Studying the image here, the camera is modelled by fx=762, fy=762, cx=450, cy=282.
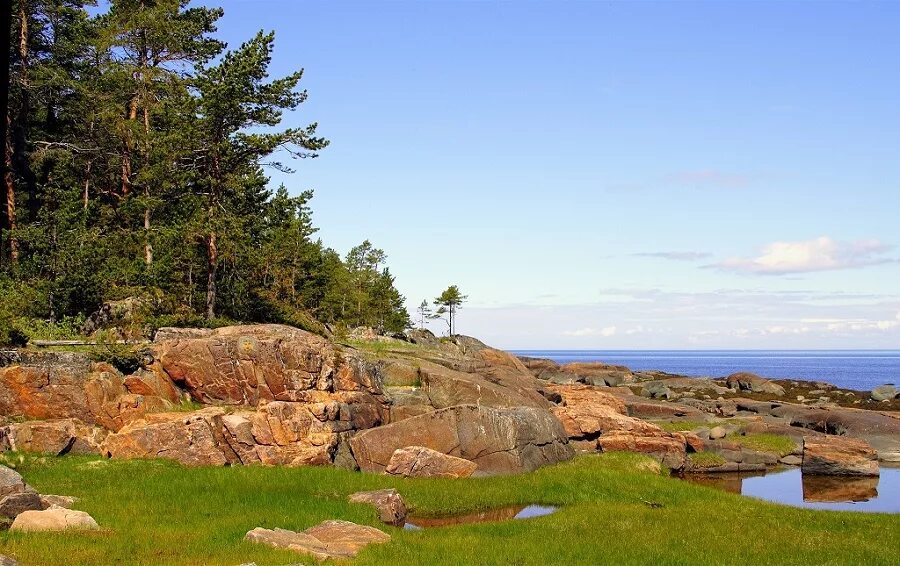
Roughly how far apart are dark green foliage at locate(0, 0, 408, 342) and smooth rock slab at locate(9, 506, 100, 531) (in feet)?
70.8

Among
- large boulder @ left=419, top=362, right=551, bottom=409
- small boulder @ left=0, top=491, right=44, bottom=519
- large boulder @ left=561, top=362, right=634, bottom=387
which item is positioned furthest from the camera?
large boulder @ left=561, top=362, right=634, bottom=387

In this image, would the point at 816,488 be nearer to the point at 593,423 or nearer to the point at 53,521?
the point at 593,423

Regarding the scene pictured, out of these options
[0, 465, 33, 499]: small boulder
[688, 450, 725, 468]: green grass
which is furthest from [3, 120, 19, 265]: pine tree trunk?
[688, 450, 725, 468]: green grass

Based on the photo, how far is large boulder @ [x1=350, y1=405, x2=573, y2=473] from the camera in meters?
32.2

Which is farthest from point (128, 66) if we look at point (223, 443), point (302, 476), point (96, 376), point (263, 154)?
point (302, 476)

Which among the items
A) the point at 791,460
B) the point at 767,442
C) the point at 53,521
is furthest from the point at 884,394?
the point at 53,521

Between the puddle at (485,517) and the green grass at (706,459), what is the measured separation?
18496 mm

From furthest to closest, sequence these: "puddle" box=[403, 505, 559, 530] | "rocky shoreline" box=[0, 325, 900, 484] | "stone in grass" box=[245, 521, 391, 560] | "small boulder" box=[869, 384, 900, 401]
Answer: "small boulder" box=[869, 384, 900, 401], "rocky shoreline" box=[0, 325, 900, 484], "puddle" box=[403, 505, 559, 530], "stone in grass" box=[245, 521, 391, 560]

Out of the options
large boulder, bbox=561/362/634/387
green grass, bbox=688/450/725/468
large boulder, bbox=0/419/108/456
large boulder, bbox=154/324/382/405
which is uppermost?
large boulder, bbox=154/324/382/405

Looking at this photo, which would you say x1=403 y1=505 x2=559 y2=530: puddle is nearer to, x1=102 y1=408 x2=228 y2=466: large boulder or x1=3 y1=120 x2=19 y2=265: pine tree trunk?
x1=102 y1=408 x2=228 y2=466: large boulder

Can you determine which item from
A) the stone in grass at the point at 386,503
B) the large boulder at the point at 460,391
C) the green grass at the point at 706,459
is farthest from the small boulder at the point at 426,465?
the green grass at the point at 706,459

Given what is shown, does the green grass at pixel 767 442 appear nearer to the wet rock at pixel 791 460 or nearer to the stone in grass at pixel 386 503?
the wet rock at pixel 791 460

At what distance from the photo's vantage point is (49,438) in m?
29.1

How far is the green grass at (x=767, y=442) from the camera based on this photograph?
4849 cm
